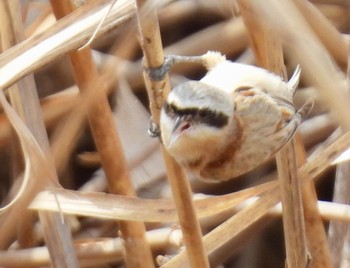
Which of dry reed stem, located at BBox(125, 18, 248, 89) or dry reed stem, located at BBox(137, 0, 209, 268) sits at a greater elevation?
dry reed stem, located at BBox(125, 18, 248, 89)

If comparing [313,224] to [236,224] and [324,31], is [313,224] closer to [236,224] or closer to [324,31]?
[236,224]

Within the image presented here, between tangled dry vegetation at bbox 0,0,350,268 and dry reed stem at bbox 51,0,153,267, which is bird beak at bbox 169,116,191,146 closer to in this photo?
tangled dry vegetation at bbox 0,0,350,268

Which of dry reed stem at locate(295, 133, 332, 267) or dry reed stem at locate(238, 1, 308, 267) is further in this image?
dry reed stem at locate(295, 133, 332, 267)

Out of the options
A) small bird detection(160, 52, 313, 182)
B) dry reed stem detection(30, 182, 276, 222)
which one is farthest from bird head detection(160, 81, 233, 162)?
dry reed stem detection(30, 182, 276, 222)

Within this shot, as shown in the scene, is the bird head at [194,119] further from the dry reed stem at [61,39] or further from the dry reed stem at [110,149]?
the dry reed stem at [110,149]

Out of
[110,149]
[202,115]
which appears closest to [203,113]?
[202,115]

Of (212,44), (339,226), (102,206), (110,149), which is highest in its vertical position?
(212,44)
